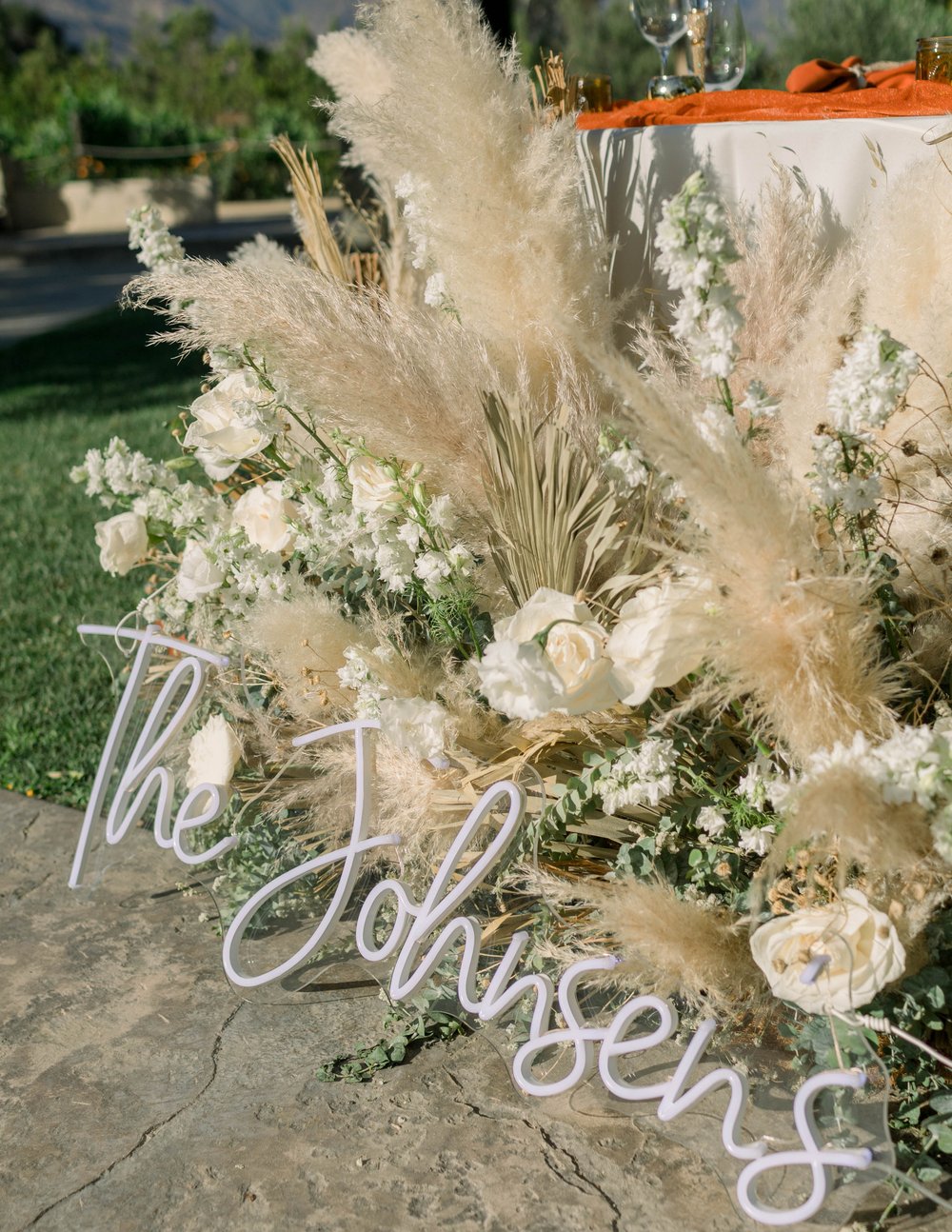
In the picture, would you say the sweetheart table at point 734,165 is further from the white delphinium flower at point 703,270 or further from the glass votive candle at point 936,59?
the white delphinium flower at point 703,270

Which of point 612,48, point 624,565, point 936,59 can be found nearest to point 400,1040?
point 624,565

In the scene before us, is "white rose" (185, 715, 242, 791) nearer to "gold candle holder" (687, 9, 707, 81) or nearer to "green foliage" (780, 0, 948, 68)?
"gold candle holder" (687, 9, 707, 81)

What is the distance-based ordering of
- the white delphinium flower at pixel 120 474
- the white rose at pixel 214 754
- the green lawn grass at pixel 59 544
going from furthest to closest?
the green lawn grass at pixel 59 544, the white delphinium flower at pixel 120 474, the white rose at pixel 214 754

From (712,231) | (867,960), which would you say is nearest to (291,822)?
(867,960)

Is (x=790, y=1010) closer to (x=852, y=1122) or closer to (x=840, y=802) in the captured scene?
(x=852, y=1122)

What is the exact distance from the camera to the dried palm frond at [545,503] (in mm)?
1644

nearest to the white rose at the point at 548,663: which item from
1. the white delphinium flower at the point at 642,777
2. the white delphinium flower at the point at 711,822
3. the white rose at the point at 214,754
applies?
the white delphinium flower at the point at 642,777

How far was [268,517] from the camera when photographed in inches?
85.6

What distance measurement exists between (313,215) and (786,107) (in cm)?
93

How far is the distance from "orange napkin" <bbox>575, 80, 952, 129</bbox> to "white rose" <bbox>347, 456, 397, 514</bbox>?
676 mm

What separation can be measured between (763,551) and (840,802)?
267mm

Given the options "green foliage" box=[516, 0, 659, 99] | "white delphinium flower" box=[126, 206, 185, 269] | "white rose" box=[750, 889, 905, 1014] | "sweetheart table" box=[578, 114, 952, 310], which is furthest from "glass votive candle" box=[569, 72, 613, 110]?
"green foliage" box=[516, 0, 659, 99]

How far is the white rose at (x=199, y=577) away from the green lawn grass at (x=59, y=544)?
41cm

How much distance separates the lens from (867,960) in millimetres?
1441
